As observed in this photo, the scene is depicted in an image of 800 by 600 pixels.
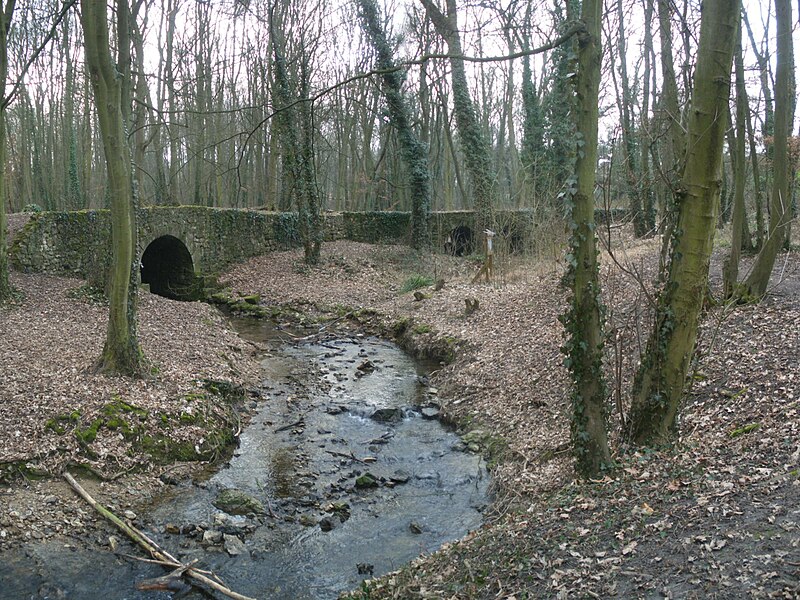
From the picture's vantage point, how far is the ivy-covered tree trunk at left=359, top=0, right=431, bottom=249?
2008 cm

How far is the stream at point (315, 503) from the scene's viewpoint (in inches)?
202

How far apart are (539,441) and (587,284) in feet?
8.64

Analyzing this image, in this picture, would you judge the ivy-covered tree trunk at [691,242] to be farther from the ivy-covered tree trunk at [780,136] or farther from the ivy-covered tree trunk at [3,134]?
the ivy-covered tree trunk at [3,134]

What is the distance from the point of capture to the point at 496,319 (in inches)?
478

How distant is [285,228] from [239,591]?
63.2 feet

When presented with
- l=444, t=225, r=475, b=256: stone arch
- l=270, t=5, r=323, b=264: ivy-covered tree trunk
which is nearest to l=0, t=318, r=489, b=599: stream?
l=270, t=5, r=323, b=264: ivy-covered tree trunk

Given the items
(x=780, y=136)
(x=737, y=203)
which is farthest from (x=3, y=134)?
(x=780, y=136)

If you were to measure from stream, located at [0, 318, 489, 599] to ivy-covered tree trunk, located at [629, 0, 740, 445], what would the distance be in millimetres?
1991

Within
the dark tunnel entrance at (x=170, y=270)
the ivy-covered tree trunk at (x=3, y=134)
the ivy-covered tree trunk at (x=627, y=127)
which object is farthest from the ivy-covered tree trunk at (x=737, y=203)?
the dark tunnel entrance at (x=170, y=270)

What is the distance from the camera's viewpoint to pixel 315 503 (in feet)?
21.4

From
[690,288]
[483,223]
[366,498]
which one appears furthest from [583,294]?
[483,223]

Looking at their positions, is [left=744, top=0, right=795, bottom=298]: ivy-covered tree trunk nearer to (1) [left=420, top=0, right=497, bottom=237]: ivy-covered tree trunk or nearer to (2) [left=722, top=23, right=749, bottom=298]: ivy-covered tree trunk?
(2) [left=722, top=23, right=749, bottom=298]: ivy-covered tree trunk

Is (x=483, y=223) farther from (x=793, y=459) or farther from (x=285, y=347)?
(x=793, y=459)

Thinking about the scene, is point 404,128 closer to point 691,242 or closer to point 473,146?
point 473,146
